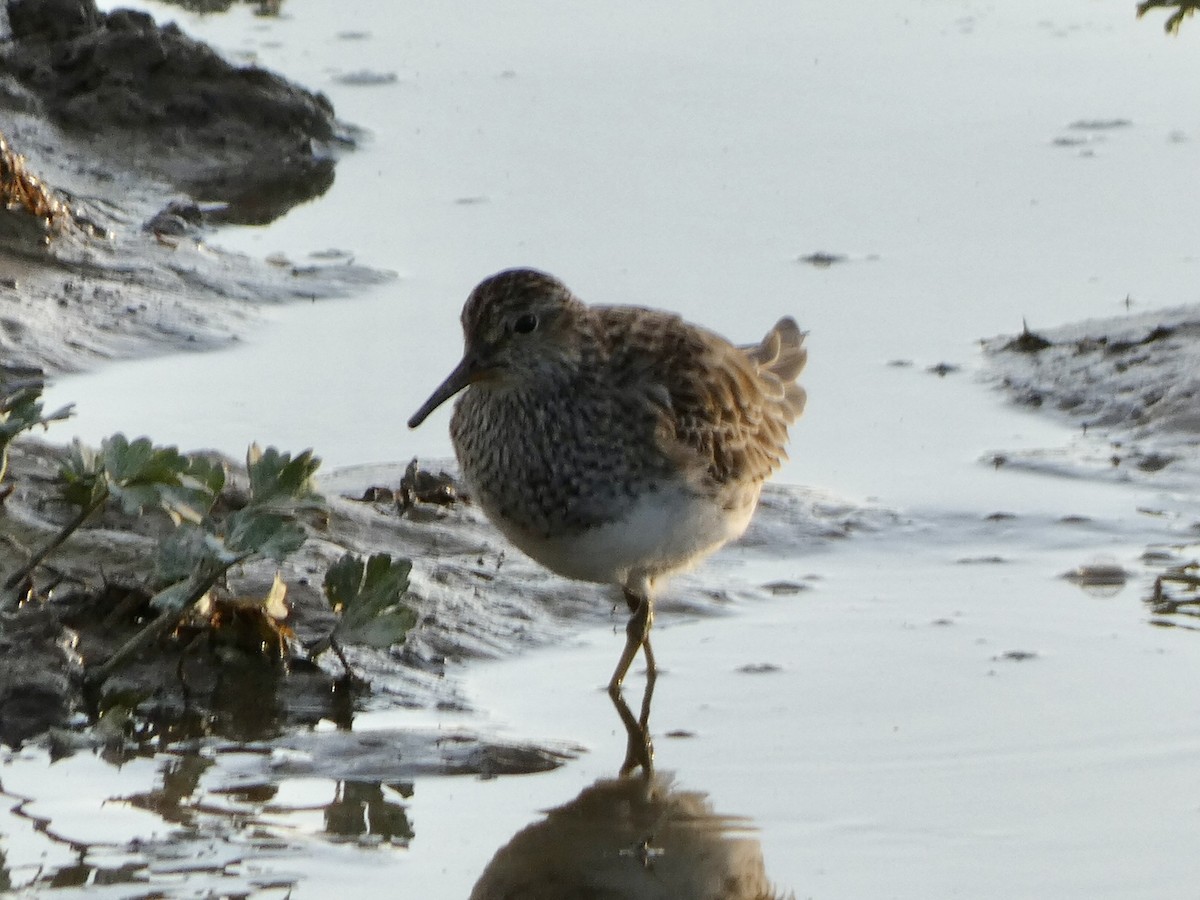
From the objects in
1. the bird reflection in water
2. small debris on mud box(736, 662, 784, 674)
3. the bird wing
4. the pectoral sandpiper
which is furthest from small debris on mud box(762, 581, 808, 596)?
the bird reflection in water

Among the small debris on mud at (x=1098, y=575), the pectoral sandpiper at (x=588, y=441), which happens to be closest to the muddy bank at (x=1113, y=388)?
the small debris on mud at (x=1098, y=575)

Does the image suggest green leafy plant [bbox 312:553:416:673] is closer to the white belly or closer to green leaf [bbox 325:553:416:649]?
green leaf [bbox 325:553:416:649]

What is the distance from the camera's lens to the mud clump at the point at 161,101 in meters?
10.0

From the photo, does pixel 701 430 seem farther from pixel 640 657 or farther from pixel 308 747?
pixel 308 747

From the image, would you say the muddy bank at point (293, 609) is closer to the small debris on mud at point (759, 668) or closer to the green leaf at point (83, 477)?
the green leaf at point (83, 477)

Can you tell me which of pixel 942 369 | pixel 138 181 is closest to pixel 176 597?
pixel 942 369

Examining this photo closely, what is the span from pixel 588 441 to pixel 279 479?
102 centimetres

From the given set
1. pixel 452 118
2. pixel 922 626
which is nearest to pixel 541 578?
pixel 922 626

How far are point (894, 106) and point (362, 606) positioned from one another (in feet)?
21.9

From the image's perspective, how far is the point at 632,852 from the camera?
13.9 feet

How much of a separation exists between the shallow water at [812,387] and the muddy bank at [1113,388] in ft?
0.45

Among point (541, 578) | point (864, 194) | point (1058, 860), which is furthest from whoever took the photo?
point (864, 194)

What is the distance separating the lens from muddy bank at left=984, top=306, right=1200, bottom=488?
7.07 meters

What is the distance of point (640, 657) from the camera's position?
5.53m
